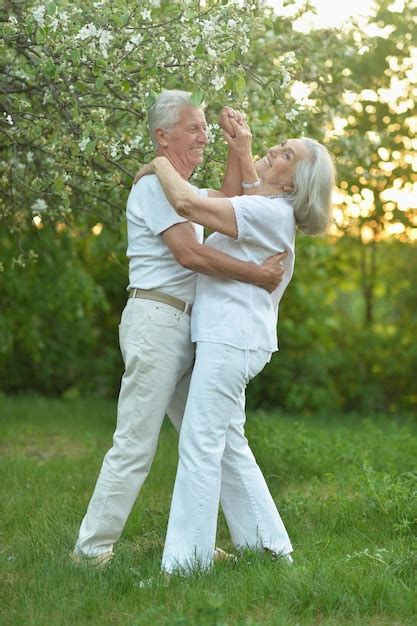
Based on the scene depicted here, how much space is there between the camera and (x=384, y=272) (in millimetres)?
12953

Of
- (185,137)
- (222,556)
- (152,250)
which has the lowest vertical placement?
(222,556)

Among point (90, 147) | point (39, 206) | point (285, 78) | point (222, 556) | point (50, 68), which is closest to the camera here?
point (222, 556)

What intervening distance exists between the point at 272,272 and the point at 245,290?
15 cm

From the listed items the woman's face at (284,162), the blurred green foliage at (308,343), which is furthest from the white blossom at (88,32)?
the blurred green foliage at (308,343)

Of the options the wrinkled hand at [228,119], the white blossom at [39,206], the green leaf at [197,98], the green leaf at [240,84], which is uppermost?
the green leaf at [240,84]

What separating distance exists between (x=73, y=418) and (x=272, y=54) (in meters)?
5.05

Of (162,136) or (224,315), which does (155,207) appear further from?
(224,315)

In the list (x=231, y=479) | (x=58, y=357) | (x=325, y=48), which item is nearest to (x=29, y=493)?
(x=231, y=479)

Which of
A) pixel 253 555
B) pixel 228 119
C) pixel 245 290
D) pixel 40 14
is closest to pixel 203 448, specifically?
pixel 253 555

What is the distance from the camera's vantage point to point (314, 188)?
4.68 m

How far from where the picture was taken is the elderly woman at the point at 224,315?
15.1 ft

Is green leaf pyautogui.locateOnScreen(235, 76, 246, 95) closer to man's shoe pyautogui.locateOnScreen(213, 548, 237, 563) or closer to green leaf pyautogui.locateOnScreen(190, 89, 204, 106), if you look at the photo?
green leaf pyautogui.locateOnScreen(190, 89, 204, 106)

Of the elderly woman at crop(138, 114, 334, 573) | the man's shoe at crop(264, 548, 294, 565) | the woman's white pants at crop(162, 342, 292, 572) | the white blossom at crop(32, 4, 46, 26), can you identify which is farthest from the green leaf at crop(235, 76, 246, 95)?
the man's shoe at crop(264, 548, 294, 565)

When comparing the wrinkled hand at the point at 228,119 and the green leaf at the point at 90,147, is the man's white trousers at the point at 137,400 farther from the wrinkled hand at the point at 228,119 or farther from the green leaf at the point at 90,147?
the green leaf at the point at 90,147
